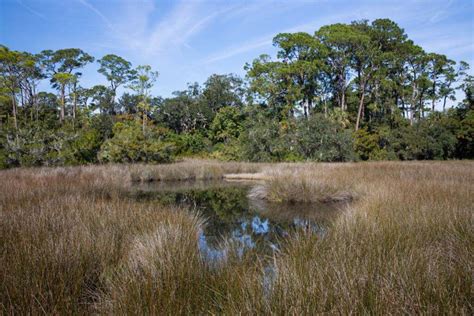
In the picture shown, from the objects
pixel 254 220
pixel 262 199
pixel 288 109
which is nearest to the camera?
pixel 254 220

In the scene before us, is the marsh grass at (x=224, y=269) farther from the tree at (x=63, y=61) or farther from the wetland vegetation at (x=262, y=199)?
the tree at (x=63, y=61)

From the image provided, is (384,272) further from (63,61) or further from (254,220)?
(63,61)

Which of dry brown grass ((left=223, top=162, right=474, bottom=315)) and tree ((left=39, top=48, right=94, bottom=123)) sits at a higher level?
tree ((left=39, top=48, right=94, bottom=123))

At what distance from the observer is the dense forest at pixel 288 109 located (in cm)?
2253

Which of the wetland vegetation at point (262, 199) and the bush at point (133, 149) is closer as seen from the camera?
the wetland vegetation at point (262, 199)

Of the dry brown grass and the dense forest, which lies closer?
the dry brown grass

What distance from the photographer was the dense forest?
73.9 feet

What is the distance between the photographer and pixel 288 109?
30.4 meters

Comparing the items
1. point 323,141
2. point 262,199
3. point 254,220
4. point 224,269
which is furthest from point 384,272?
point 323,141

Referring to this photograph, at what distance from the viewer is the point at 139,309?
186 cm

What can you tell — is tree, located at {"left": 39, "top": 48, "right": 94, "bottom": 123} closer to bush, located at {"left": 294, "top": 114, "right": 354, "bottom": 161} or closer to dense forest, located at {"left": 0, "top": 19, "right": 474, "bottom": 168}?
dense forest, located at {"left": 0, "top": 19, "right": 474, "bottom": 168}

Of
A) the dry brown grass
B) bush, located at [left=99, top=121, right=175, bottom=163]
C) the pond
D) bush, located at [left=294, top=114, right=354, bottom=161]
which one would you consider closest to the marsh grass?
the dry brown grass

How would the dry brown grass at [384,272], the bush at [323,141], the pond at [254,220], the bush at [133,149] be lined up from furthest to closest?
the bush at [323,141], the bush at [133,149], the pond at [254,220], the dry brown grass at [384,272]

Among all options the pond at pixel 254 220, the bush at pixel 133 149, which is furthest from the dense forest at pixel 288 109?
the pond at pixel 254 220
